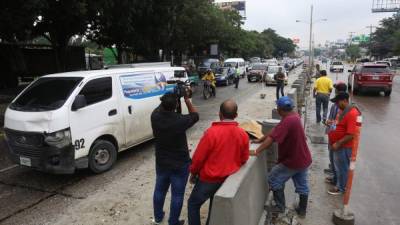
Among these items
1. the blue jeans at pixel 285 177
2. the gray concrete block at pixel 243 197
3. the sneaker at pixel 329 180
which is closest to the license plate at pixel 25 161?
the gray concrete block at pixel 243 197

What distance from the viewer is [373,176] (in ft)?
22.1

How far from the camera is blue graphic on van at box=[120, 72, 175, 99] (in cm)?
771

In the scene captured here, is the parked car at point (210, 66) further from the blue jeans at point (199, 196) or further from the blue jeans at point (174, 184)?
the blue jeans at point (199, 196)

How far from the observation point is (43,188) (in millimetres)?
6234

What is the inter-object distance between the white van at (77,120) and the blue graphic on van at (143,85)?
0.07 feet

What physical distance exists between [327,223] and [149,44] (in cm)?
2058

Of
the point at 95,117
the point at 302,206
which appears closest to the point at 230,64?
the point at 95,117

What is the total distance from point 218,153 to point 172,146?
0.73 m

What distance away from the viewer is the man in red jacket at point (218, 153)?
12.2ft

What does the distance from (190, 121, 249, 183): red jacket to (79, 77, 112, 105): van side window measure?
363 cm

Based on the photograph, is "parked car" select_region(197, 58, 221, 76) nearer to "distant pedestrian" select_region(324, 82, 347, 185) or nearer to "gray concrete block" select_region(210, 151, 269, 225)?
"distant pedestrian" select_region(324, 82, 347, 185)

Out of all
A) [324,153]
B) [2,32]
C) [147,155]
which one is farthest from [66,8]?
[324,153]

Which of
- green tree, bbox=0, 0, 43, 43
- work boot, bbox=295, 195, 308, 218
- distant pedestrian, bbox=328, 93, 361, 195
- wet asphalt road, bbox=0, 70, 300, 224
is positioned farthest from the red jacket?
green tree, bbox=0, 0, 43, 43

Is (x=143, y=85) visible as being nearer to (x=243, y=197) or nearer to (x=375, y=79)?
(x=243, y=197)
